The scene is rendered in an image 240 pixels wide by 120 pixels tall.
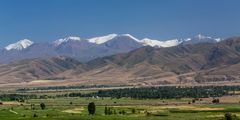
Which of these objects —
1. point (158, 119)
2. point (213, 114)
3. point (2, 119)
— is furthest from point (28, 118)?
point (213, 114)

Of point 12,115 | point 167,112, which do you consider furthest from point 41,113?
point 167,112

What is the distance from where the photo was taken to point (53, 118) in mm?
162000

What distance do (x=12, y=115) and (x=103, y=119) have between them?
121 feet

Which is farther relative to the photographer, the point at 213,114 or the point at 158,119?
the point at 213,114

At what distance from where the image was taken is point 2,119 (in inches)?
6329

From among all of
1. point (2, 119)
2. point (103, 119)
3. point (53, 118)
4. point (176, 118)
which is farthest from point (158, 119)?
point (2, 119)

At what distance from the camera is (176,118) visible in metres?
157

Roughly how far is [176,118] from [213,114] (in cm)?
1995

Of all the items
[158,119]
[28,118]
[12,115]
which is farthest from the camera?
[12,115]

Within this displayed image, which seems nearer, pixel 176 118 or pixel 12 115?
pixel 176 118

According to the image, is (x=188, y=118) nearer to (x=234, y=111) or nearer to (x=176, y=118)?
(x=176, y=118)

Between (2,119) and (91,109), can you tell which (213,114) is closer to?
(91,109)

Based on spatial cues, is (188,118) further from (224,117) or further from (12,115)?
(12,115)

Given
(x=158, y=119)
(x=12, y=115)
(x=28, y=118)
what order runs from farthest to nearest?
(x=12, y=115)
(x=28, y=118)
(x=158, y=119)
